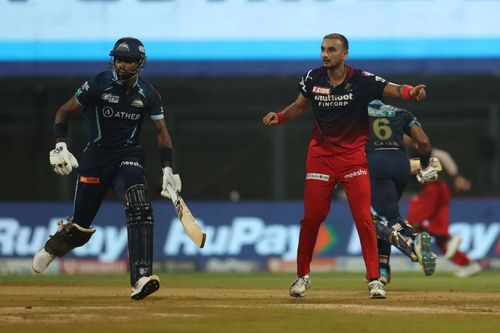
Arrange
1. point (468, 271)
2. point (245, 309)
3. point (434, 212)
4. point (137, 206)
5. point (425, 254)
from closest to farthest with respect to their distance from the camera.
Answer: point (245, 309) < point (137, 206) < point (425, 254) < point (468, 271) < point (434, 212)

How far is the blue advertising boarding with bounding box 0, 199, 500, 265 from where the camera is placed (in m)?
18.9

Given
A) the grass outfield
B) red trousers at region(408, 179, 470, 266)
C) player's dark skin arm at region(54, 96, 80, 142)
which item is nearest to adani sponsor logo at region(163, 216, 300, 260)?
red trousers at region(408, 179, 470, 266)

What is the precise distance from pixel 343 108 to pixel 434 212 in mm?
6970

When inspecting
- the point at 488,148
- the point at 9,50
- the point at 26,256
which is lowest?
the point at 26,256

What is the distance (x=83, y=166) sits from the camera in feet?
35.9

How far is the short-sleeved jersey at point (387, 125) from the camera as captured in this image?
41.0ft

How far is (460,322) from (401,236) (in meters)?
3.19

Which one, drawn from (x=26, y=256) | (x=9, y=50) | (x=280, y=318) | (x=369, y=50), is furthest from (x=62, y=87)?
(x=280, y=318)

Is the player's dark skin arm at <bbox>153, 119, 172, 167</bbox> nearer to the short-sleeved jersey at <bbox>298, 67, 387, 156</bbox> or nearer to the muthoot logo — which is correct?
the short-sleeved jersey at <bbox>298, 67, 387, 156</bbox>

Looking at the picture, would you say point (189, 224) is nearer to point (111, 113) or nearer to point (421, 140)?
point (111, 113)

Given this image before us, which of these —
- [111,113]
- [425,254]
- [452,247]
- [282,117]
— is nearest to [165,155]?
[111,113]

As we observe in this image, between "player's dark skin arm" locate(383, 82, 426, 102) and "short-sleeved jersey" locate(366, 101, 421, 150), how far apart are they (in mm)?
1693

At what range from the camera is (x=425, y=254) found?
11.7 metres

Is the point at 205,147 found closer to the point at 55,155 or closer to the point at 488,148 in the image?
the point at 488,148
